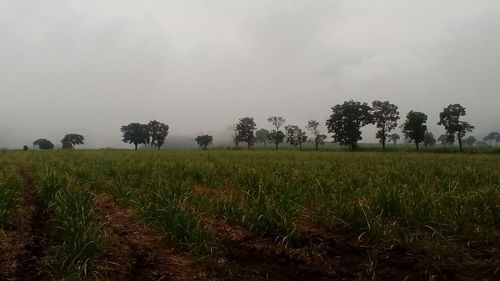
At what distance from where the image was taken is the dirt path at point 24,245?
14.5 ft

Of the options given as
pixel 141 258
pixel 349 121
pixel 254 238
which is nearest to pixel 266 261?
pixel 254 238

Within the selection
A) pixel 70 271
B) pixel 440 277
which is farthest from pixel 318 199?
pixel 70 271

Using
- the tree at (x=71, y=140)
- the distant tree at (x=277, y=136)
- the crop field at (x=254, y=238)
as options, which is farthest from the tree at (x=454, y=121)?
the tree at (x=71, y=140)

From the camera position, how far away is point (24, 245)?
17.5 ft

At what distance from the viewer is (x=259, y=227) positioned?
630cm

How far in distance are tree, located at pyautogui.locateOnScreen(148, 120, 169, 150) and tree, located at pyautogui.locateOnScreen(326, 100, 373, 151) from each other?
247 feet

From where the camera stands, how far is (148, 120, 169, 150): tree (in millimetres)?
137250

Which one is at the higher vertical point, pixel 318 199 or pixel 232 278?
pixel 318 199

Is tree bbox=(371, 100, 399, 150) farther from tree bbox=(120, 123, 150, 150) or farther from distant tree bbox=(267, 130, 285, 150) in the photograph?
tree bbox=(120, 123, 150, 150)

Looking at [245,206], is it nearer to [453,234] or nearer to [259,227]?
[259,227]

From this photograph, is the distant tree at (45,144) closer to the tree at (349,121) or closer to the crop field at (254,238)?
the tree at (349,121)

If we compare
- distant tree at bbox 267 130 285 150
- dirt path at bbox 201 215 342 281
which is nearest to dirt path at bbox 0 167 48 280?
dirt path at bbox 201 215 342 281

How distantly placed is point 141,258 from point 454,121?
316 feet

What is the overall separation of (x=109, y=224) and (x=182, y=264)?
2476 millimetres
